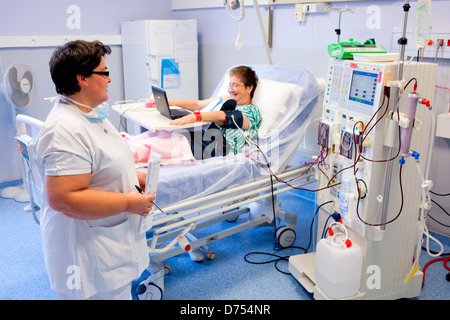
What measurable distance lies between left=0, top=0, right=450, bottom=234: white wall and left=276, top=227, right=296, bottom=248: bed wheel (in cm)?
101

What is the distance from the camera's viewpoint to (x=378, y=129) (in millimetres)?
1805

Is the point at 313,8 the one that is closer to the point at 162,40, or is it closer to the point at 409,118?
the point at 162,40

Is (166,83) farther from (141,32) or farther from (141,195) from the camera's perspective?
(141,195)

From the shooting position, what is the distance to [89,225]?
1.48 metres

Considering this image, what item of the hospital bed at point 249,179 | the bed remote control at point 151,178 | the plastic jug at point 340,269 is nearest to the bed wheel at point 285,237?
the hospital bed at point 249,179

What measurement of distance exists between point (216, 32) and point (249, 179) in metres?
2.19

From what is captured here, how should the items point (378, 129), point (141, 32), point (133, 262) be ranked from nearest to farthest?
point (133, 262), point (378, 129), point (141, 32)

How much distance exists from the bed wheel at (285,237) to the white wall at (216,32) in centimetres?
101

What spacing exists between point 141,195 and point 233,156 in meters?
0.98

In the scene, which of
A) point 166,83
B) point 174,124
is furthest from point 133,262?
point 166,83

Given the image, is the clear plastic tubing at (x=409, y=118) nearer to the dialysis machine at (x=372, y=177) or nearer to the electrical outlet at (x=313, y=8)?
the dialysis machine at (x=372, y=177)

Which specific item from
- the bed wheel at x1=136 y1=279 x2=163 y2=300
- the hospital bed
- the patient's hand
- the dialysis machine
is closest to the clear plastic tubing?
the dialysis machine

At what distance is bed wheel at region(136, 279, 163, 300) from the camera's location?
212 cm

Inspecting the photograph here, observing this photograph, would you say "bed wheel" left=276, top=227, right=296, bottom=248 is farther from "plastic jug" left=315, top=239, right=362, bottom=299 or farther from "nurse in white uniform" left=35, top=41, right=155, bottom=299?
"nurse in white uniform" left=35, top=41, right=155, bottom=299
